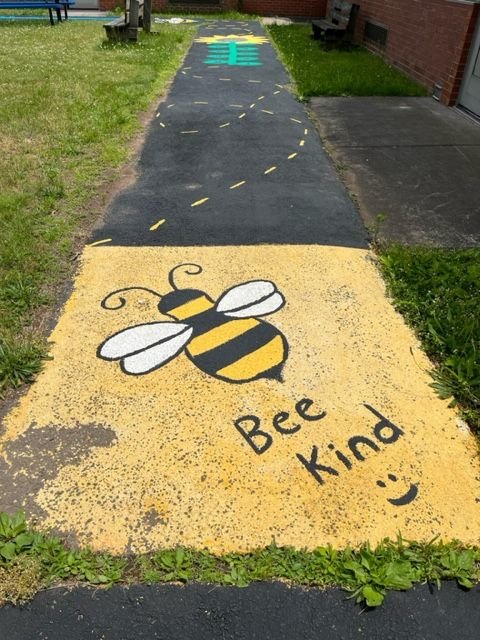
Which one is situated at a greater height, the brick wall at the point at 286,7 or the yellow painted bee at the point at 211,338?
the brick wall at the point at 286,7

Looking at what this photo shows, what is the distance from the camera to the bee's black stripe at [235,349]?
285 centimetres

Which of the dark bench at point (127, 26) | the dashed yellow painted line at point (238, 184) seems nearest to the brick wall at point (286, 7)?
the dark bench at point (127, 26)

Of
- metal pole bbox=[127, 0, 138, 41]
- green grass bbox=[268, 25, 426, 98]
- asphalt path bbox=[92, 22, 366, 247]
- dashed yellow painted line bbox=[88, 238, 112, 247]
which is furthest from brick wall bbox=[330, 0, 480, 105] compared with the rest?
dashed yellow painted line bbox=[88, 238, 112, 247]

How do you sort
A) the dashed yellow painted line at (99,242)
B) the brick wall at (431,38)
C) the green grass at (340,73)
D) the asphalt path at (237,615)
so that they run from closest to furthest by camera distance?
the asphalt path at (237,615)
the dashed yellow painted line at (99,242)
the brick wall at (431,38)
the green grass at (340,73)

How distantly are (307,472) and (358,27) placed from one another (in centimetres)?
1283

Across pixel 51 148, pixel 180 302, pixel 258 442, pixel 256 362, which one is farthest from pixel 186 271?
pixel 51 148

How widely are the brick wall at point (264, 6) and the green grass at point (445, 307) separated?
674 inches

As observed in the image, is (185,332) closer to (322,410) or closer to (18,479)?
(322,410)

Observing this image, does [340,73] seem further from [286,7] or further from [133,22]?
[286,7]

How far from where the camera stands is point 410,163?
5.54 metres

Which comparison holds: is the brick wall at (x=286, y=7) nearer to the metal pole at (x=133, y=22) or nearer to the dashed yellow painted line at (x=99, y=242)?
the metal pole at (x=133, y=22)

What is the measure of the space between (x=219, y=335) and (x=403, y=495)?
4.46 ft

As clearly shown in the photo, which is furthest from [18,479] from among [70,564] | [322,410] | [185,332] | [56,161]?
[56,161]

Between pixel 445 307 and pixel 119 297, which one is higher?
pixel 445 307
